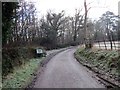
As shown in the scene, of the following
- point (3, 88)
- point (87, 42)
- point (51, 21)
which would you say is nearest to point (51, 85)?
point (3, 88)

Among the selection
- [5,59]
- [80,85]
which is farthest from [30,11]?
[80,85]

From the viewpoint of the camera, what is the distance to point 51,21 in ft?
240

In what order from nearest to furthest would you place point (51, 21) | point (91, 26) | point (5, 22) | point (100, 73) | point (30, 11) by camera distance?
point (100, 73), point (5, 22), point (30, 11), point (51, 21), point (91, 26)

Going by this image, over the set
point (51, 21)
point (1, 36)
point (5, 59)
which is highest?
point (51, 21)

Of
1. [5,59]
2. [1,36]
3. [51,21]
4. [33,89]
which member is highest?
[51,21]

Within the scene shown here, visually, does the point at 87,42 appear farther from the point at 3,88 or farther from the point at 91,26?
the point at 91,26

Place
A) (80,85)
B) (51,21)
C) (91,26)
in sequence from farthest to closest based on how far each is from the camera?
(91,26) < (51,21) < (80,85)

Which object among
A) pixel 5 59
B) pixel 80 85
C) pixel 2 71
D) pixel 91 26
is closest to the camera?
pixel 80 85

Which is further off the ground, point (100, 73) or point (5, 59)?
point (5, 59)

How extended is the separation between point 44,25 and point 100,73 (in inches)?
1964

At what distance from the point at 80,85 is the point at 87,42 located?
26133 millimetres

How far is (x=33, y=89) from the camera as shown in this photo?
40.3 ft

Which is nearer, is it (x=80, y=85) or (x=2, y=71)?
(x=80, y=85)

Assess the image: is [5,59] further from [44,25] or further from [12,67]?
[44,25]
